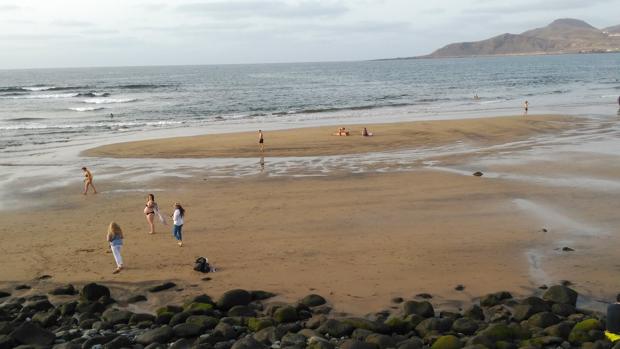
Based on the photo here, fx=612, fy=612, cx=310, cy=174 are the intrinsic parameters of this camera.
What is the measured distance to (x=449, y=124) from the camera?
4128 cm

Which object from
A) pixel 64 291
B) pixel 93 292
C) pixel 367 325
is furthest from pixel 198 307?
pixel 64 291

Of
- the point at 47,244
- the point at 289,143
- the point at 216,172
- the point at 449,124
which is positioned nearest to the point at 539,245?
the point at 47,244

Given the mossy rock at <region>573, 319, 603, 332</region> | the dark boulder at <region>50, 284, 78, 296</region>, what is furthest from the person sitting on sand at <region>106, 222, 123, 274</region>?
the mossy rock at <region>573, 319, 603, 332</region>

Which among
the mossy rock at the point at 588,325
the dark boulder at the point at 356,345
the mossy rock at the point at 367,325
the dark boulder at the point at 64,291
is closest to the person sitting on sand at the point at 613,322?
the mossy rock at the point at 588,325

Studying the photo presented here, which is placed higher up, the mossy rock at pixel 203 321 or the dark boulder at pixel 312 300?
the mossy rock at pixel 203 321

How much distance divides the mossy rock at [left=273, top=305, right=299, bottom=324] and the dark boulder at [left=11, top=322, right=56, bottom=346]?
12.8 feet

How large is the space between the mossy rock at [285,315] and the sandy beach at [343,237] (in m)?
1.18

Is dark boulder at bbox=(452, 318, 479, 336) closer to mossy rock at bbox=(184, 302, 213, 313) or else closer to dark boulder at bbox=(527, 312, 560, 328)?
dark boulder at bbox=(527, 312, 560, 328)

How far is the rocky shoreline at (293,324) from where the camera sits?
988cm

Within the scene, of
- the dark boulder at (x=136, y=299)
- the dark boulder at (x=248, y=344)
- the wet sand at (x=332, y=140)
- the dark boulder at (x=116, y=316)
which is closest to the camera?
the dark boulder at (x=248, y=344)

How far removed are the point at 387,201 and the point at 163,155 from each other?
52.4ft

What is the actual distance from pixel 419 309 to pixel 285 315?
2463mm

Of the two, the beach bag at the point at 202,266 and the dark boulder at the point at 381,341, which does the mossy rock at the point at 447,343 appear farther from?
the beach bag at the point at 202,266

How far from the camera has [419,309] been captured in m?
11.3
